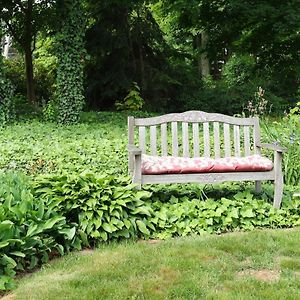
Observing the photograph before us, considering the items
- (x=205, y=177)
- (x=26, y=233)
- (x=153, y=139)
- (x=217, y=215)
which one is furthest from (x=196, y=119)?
(x=26, y=233)

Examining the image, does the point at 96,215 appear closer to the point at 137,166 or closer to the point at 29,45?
the point at 137,166

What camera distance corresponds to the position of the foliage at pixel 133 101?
46.7 ft

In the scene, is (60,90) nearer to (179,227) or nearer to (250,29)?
(250,29)


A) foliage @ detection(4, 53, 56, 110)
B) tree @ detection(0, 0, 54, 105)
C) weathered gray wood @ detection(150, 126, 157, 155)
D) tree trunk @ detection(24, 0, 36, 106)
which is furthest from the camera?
foliage @ detection(4, 53, 56, 110)

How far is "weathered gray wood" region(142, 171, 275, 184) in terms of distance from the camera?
4332 mm

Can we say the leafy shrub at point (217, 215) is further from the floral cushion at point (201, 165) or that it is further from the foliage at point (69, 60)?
the foliage at point (69, 60)

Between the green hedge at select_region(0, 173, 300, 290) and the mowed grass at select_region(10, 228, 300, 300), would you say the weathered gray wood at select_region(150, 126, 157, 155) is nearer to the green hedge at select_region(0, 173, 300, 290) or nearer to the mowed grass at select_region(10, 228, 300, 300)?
the green hedge at select_region(0, 173, 300, 290)

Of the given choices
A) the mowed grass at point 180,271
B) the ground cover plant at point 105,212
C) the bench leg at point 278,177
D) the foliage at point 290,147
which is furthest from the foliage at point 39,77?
the mowed grass at point 180,271

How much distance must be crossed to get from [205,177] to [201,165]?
4.9 inches

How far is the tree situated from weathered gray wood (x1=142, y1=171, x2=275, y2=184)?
1099cm

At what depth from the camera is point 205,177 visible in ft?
14.5

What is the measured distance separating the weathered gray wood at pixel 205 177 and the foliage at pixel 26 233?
94cm

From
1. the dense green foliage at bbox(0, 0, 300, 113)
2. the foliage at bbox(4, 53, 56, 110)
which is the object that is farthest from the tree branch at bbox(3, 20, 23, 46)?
the foliage at bbox(4, 53, 56, 110)

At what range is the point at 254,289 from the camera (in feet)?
9.55
